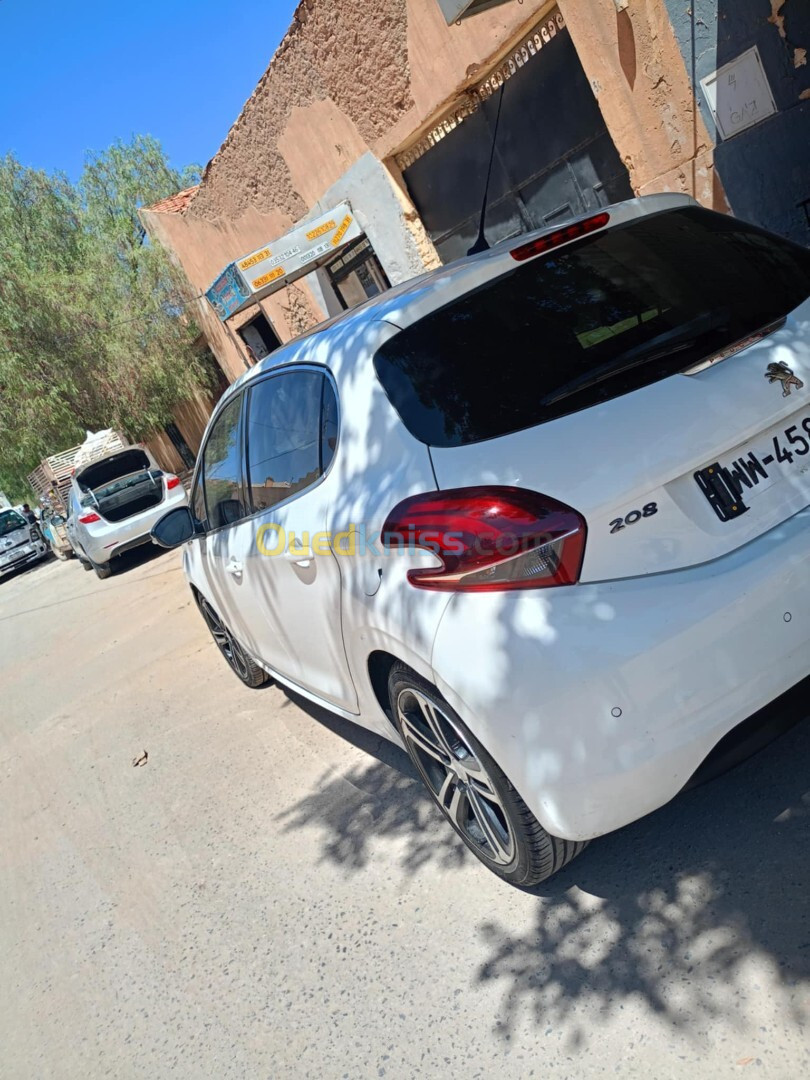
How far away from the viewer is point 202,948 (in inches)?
122

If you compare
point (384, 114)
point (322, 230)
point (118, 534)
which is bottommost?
point (118, 534)

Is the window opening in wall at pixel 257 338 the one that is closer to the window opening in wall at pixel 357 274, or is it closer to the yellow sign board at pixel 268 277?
the window opening in wall at pixel 357 274

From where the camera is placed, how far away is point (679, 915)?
2391 millimetres

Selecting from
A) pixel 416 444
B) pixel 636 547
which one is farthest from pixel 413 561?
pixel 636 547

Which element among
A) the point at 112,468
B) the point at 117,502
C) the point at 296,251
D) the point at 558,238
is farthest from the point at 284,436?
the point at 112,468

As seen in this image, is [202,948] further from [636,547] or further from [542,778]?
[636,547]

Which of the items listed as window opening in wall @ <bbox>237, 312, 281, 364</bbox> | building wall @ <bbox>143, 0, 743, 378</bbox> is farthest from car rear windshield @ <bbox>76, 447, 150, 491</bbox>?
building wall @ <bbox>143, 0, 743, 378</bbox>

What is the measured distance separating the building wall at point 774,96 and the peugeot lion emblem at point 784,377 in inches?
174

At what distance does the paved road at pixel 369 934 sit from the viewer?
84.5 inches

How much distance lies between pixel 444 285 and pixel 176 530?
2526 mm

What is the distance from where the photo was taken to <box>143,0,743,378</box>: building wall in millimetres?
6551

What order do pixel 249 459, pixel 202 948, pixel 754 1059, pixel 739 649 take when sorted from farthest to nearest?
pixel 249 459 < pixel 202 948 < pixel 739 649 < pixel 754 1059

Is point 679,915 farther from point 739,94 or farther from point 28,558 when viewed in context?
point 28,558

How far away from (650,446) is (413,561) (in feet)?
2.43
